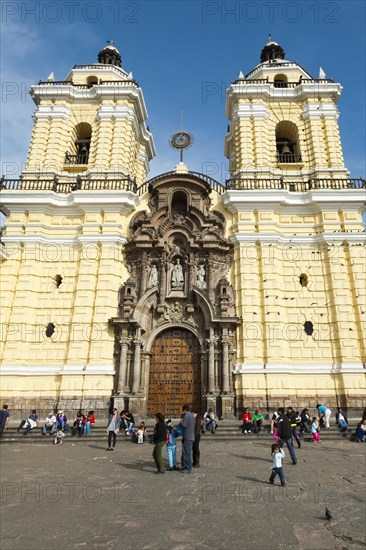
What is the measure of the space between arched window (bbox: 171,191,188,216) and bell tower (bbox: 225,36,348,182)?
3.51m

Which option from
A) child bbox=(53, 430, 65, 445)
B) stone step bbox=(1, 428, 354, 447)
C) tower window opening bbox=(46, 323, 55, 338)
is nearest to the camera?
child bbox=(53, 430, 65, 445)

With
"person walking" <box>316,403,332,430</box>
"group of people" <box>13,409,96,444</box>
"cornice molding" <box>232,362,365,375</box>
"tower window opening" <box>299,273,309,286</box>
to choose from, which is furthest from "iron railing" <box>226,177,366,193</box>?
"group of people" <box>13,409,96,444</box>

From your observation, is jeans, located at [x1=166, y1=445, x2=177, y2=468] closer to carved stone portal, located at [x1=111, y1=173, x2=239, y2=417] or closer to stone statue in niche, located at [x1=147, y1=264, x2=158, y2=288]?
carved stone portal, located at [x1=111, y1=173, x2=239, y2=417]

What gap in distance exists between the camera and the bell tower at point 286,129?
21266 millimetres

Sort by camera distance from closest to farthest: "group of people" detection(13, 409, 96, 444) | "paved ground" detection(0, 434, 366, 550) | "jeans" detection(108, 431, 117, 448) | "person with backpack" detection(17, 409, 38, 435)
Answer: "paved ground" detection(0, 434, 366, 550) → "jeans" detection(108, 431, 117, 448) → "group of people" detection(13, 409, 96, 444) → "person with backpack" detection(17, 409, 38, 435)

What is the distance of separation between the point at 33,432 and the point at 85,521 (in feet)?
34.3

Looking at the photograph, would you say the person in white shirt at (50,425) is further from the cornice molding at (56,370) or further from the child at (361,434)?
the child at (361,434)

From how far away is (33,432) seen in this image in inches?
574

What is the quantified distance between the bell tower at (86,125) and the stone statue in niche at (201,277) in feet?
23.7

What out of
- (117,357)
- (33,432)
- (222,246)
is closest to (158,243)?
(222,246)

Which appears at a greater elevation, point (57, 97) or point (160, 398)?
point (57, 97)

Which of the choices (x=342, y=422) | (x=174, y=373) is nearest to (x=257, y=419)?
(x=342, y=422)

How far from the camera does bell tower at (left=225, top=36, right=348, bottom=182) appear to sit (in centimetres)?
2127

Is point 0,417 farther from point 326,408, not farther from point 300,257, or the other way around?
point 300,257
